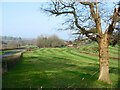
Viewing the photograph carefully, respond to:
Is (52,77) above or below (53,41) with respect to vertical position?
below

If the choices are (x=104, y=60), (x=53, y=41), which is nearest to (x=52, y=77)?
(x=104, y=60)

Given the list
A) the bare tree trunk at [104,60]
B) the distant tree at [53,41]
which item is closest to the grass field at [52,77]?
the bare tree trunk at [104,60]

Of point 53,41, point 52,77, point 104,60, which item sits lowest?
point 52,77

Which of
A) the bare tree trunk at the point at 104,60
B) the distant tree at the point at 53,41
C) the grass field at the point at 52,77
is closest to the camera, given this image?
the grass field at the point at 52,77

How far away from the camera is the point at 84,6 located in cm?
888

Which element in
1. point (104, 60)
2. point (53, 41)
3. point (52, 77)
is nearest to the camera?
point (104, 60)

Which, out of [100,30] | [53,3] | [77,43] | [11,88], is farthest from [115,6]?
[11,88]

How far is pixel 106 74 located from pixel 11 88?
5.90 m

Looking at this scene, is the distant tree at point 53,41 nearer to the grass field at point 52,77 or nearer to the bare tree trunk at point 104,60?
the grass field at point 52,77

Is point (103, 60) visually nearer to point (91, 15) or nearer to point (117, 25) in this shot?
point (117, 25)

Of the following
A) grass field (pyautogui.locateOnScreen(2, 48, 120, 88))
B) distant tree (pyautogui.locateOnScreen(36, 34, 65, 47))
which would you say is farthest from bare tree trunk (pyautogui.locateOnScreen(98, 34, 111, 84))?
distant tree (pyautogui.locateOnScreen(36, 34, 65, 47))

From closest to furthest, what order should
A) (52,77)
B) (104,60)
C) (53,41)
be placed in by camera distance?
(104,60) < (52,77) < (53,41)

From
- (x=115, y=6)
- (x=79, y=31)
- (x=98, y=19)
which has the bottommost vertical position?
(x=79, y=31)

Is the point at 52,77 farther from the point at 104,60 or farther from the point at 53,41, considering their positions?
the point at 53,41
